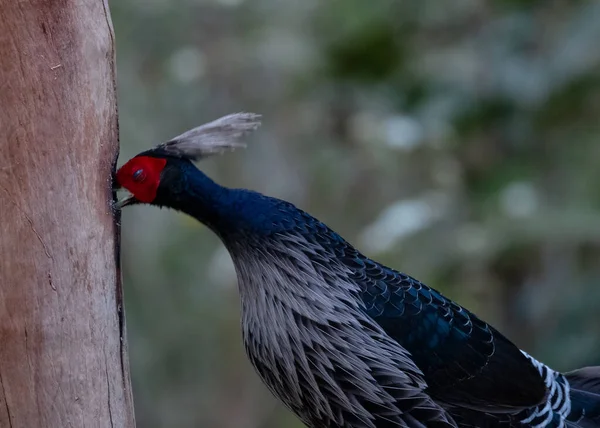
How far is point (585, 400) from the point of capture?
10.1 ft

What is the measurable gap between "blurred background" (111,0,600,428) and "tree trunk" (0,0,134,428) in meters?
2.73

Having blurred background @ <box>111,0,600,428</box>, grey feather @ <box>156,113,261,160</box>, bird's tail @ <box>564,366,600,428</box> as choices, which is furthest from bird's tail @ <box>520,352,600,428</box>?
blurred background @ <box>111,0,600,428</box>

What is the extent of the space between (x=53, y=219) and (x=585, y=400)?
217 centimetres

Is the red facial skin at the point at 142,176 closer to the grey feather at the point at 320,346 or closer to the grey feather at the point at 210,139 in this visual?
the grey feather at the point at 210,139

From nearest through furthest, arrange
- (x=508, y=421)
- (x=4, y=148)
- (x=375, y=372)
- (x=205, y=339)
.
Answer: (x=4, y=148) → (x=375, y=372) → (x=508, y=421) → (x=205, y=339)

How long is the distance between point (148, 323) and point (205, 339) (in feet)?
1.72

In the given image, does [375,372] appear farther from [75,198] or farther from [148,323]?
[148,323]

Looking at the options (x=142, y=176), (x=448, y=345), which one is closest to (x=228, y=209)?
(x=142, y=176)

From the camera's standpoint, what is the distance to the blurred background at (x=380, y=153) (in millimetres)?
5012

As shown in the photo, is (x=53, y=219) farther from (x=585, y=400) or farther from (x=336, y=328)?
(x=585, y=400)

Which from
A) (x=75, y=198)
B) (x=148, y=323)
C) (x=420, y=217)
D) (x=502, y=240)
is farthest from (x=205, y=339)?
(x=75, y=198)

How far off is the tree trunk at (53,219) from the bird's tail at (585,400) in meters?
1.84

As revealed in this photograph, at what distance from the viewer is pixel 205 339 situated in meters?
6.38

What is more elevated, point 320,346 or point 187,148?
point 187,148
